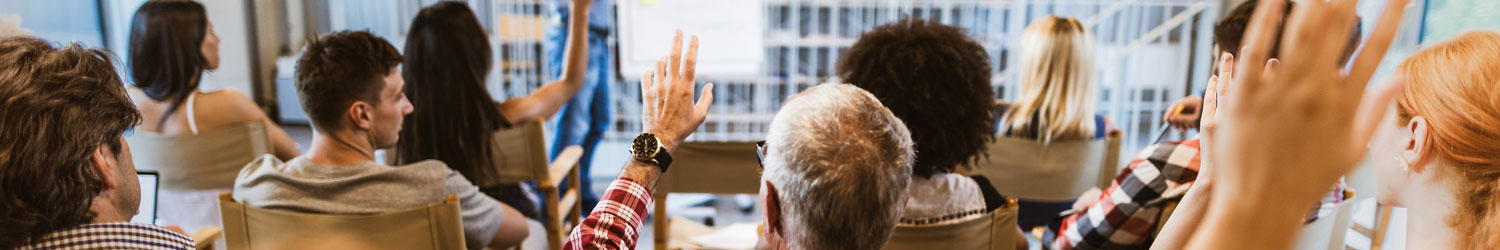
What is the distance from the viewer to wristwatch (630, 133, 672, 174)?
0.89m

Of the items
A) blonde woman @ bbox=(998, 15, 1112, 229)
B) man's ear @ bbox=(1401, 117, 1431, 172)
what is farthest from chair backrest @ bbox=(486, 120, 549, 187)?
man's ear @ bbox=(1401, 117, 1431, 172)

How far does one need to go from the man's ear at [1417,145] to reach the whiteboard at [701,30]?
→ 3.12 m

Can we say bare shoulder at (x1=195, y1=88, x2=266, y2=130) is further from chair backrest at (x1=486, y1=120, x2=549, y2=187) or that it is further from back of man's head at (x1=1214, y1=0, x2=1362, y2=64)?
back of man's head at (x1=1214, y1=0, x2=1362, y2=64)

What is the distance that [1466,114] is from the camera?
0.77 meters

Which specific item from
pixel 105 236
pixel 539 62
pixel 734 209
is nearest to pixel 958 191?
pixel 105 236

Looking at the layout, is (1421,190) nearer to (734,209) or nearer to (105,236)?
(105,236)

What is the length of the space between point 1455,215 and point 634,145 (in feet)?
3.07

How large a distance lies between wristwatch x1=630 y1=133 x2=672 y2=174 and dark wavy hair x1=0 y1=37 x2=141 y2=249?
580 mm

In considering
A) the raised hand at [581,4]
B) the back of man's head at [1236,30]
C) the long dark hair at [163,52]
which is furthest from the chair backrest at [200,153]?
the back of man's head at [1236,30]

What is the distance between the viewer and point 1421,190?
86 cm

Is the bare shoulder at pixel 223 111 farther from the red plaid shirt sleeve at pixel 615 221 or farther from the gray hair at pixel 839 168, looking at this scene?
the gray hair at pixel 839 168

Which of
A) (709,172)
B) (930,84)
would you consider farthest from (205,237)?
(930,84)

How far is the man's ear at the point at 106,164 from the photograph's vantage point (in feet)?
2.73

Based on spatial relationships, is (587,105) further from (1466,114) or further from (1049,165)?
(1466,114)
